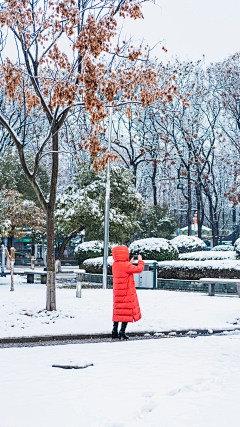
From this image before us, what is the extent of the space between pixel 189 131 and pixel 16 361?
Answer: 29.4 metres

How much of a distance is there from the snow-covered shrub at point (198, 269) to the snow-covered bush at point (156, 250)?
37.6 inches

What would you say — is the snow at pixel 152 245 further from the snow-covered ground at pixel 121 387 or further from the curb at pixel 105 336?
the snow-covered ground at pixel 121 387

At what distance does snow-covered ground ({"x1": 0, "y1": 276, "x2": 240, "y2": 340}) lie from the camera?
9.23 metres

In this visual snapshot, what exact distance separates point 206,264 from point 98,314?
347 inches

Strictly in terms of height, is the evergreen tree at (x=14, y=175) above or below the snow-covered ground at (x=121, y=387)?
above

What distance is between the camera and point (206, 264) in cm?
1872

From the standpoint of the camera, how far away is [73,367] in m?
5.98

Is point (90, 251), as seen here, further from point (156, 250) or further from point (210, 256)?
point (210, 256)

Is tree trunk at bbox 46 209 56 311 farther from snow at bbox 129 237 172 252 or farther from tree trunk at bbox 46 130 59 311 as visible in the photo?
snow at bbox 129 237 172 252

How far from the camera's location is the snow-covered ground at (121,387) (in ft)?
13.4

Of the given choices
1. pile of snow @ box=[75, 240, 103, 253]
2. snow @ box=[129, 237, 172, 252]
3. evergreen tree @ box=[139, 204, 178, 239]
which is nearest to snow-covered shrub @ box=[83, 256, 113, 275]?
snow @ box=[129, 237, 172, 252]

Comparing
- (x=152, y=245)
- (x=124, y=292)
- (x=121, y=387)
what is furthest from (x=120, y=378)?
(x=152, y=245)

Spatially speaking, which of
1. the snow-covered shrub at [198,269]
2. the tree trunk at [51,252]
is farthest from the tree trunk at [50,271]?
the snow-covered shrub at [198,269]

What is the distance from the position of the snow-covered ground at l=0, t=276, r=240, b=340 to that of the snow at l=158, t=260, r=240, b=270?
4161mm
